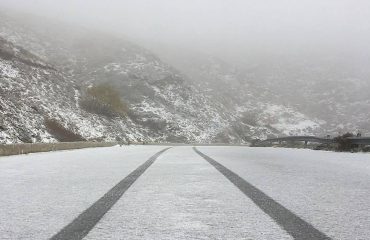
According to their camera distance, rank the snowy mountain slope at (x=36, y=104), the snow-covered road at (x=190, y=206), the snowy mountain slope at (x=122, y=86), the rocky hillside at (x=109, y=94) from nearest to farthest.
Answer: the snow-covered road at (x=190, y=206) → the snowy mountain slope at (x=36, y=104) → the rocky hillside at (x=109, y=94) → the snowy mountain slope at (x=122, y=86)

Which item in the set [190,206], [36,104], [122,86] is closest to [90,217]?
[190,206]

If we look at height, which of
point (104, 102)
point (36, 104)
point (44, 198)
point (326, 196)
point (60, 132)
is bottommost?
point (44, 198)

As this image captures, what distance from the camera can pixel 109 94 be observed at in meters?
84.3

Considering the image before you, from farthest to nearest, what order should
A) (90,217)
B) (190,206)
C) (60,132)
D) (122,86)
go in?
(122,86) < (60,132) < (190,206) < (90,217)

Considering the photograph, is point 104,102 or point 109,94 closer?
point 104,102

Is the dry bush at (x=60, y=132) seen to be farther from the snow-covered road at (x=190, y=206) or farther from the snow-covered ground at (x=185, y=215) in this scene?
the snow-covered ground at (x=185, y=215)

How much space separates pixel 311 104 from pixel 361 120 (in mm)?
18167

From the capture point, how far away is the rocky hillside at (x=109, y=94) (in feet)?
179

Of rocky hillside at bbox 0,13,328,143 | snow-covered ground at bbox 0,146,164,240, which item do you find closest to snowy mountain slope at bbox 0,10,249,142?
rocky hillside at bbox 0,13,328,143

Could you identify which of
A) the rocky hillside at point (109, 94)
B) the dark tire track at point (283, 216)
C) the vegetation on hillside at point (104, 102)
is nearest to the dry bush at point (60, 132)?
the rocky hillside at point (109, 94)

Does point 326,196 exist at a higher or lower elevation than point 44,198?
higher

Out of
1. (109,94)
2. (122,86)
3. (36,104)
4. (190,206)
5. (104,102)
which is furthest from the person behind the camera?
(122,86)

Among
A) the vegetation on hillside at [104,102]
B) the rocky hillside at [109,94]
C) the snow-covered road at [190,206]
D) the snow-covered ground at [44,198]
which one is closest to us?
the snow-covered road at [190,206]

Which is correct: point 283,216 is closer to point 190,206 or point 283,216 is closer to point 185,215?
point 185,215
